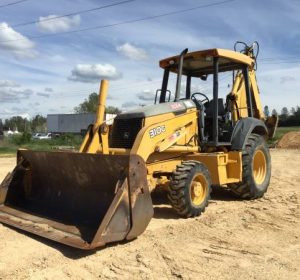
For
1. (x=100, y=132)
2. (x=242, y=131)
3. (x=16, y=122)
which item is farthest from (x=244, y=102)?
(x=16, y=122)

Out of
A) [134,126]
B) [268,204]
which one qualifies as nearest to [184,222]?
[134,126]

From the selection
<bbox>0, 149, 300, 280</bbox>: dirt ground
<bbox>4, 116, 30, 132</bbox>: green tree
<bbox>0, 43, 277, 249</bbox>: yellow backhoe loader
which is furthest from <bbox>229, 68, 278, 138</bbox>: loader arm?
<bbox>4, 116, 30, 132</bbox>: green tree

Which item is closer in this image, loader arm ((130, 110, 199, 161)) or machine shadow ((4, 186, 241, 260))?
machine shadow ((4, 186, 241, 260))

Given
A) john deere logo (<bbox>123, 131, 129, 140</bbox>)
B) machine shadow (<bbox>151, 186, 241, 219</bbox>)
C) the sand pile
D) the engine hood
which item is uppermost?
the engine hood

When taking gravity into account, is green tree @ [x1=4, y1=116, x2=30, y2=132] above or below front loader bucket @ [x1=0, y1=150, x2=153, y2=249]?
above

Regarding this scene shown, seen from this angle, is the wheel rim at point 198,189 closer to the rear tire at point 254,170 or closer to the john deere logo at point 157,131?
the john deere logo at point 157,131

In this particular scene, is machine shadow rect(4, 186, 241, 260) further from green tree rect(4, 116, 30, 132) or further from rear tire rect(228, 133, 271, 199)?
green tree rect(4, 116, 30, 132)

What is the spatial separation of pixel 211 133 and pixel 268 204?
159 centimetres

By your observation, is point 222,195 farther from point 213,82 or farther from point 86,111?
point 86,111

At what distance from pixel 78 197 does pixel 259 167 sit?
4.05 meters

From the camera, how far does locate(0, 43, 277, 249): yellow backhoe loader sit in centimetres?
556

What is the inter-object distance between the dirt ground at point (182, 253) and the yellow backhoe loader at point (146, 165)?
0.62ft

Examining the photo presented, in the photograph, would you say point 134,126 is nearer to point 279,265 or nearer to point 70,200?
point 70,200

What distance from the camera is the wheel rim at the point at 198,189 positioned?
6812 millimetres
